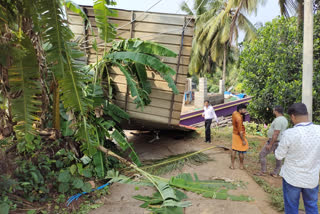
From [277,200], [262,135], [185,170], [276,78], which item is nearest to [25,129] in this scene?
[185,170]

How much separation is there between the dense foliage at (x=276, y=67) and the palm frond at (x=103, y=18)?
5142 mm

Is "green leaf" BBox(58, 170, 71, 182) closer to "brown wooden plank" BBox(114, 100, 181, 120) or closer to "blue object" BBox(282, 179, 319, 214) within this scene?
"brown wooden plank" BBox(114, 100, 181, 120)

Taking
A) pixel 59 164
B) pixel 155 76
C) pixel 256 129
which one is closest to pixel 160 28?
pixel 155 76

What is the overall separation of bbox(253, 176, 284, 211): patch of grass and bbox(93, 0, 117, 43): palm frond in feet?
13.2

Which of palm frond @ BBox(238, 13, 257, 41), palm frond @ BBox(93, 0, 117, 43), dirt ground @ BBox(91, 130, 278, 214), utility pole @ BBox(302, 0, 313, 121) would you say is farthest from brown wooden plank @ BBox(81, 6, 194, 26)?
palm frond @ BBox(238, 13, 257, 41)

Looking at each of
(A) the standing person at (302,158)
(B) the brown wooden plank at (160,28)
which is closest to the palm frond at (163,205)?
(A) the standing person at (302,158)

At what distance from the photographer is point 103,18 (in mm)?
4340

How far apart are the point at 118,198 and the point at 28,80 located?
2428 mm

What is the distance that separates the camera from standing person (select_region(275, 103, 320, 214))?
250 cm

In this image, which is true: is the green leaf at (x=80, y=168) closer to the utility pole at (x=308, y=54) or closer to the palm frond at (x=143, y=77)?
the palm frond at (x=143, y=77)

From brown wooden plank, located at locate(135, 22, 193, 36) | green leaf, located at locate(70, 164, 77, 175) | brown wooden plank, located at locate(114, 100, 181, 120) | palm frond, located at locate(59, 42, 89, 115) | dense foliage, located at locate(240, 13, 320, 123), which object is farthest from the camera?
dense foliage, located at locate(240, 13, 320, 123)

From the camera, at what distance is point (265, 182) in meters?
4.61

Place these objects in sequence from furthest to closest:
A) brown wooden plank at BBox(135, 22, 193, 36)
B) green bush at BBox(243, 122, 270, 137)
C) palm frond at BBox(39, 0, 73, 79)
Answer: green bush at BBox(243, 122, 270, 137) < brown wooden plank at BBox(135, 22, 193, 36) < palm frond at BBox(39, 0, 73, 79)

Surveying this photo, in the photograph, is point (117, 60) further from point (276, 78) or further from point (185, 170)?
point (276, 78)
